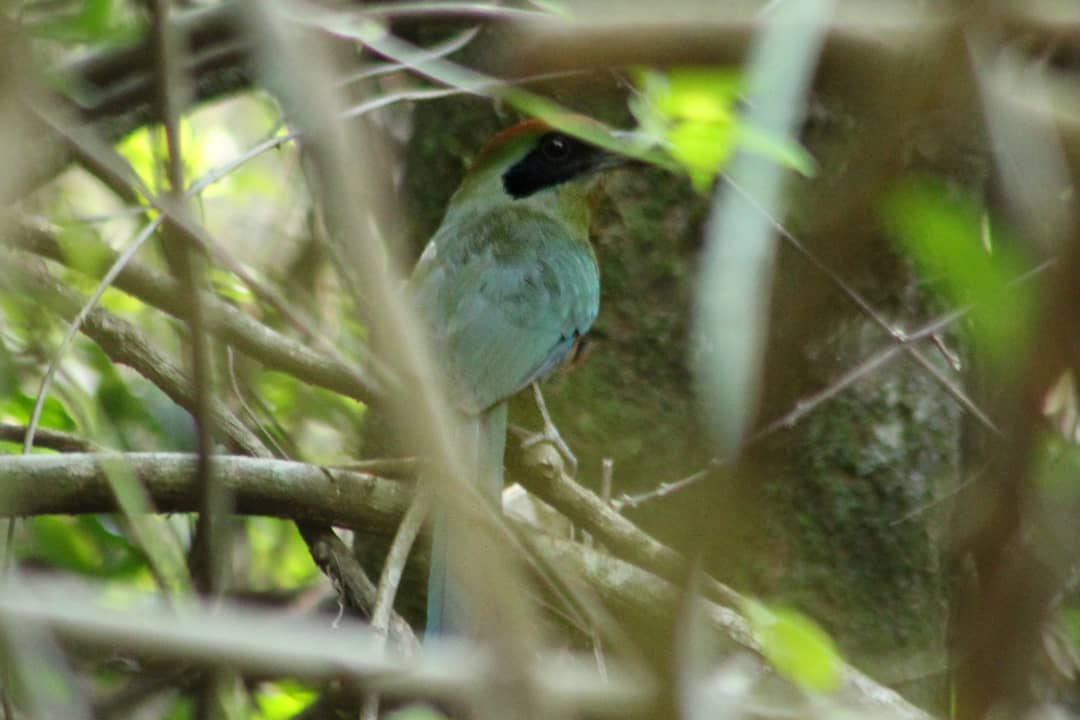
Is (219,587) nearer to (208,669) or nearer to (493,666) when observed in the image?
(208,669)

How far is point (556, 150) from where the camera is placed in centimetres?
480

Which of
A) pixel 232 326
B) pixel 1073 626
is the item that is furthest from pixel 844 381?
pixel 232 326

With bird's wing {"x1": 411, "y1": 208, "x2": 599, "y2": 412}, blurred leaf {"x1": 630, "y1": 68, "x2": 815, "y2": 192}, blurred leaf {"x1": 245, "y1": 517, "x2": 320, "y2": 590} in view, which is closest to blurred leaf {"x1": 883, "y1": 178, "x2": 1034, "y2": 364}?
blurred leaf {"x1": 630, "y1": 68, "x2": 815, "y2": 192}

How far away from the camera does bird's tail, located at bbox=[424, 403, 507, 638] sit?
3.02 m

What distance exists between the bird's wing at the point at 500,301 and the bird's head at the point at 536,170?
136 millimetres

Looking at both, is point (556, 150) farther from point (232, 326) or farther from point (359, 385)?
point (359, 385)

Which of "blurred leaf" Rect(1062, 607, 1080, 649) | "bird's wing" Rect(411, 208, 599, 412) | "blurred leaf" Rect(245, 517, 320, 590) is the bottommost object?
"blurred leaf" Rect(245, 517, 320, 590)

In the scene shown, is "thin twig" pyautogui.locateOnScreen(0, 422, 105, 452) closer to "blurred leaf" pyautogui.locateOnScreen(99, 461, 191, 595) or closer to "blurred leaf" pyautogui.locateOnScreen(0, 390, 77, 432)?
"blurred leaf" pyautogui.locateOnScreen(0, 390, 77, 432)

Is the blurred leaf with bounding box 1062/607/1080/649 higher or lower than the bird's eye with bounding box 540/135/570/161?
lower

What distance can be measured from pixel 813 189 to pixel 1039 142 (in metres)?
1.96

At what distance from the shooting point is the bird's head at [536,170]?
4.43 meters

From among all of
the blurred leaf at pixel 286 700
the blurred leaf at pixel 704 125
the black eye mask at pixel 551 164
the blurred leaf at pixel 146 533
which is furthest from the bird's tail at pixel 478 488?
the black eye mask at pixel 551 164

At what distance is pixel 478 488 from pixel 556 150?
7.35ft

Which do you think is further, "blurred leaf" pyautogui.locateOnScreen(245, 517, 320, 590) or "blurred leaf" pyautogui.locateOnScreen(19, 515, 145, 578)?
"blurred leaf" pyautogui.locateOnScreen(245, 517, 320, 590)
